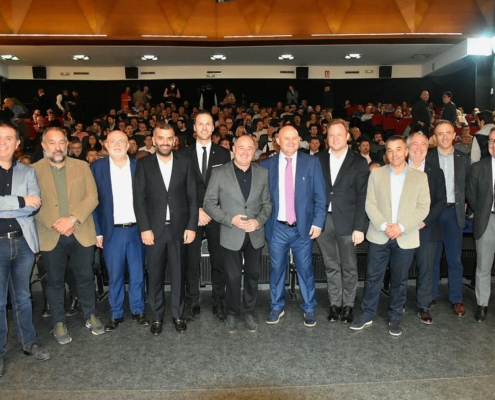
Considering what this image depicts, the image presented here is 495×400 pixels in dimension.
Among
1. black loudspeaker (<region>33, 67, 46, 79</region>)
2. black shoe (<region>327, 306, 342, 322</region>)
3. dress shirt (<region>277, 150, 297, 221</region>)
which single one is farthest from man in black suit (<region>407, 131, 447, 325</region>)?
black loudspeaker (<region>33, 67, 46, 79</region>)

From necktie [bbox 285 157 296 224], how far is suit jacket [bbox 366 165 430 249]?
618mm

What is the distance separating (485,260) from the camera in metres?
4.07

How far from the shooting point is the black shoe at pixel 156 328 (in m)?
3.83

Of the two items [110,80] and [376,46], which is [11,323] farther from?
[110,80]

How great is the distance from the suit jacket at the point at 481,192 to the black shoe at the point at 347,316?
1285mm

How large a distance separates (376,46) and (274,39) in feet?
10.1

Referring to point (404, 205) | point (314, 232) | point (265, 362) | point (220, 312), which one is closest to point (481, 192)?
point (404, 205)

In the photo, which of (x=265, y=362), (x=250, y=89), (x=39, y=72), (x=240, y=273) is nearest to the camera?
(x=265, y=362)

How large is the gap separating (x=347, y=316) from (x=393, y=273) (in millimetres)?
547

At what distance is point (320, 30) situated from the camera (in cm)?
1191

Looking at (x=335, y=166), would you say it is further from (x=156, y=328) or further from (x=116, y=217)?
(x=156, y=328)

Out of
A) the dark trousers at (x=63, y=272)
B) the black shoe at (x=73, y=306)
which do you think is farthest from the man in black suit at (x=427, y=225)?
the black shoe at (x=73, y=306)

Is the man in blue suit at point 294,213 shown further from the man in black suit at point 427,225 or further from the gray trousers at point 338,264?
the man in black suit at point 427,225

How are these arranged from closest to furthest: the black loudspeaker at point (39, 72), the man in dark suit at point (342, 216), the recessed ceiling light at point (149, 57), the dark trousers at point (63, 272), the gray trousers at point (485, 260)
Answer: the dark trousers at point (63, 272) < the man in dark suit at point (342, 216) < the gray trousers at point (485, 260) < the recessed ceiling light at point (149, 57) < the black loudspeaker at point (39, 72)
